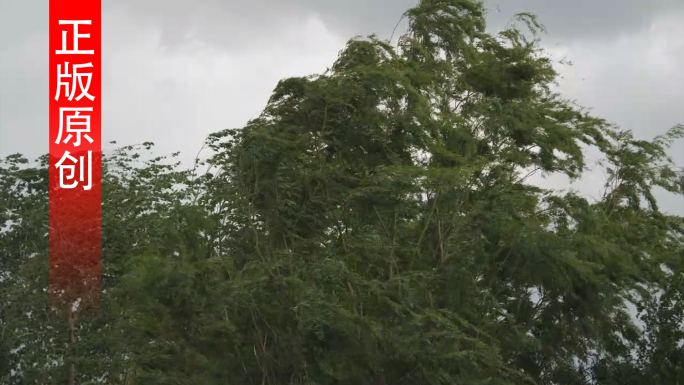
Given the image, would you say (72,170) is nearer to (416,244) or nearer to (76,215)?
(76,215)

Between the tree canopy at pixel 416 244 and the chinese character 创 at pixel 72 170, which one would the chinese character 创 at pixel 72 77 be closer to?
the tree canopy at pixel 416 244

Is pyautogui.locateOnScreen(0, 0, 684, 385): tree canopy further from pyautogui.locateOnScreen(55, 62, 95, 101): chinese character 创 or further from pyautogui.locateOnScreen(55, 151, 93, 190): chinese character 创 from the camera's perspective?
pyautogui.locateOnScreen(55, 151, 93, 190): chinese character 创

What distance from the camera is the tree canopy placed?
14766 millimetres

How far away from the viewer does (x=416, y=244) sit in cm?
1633

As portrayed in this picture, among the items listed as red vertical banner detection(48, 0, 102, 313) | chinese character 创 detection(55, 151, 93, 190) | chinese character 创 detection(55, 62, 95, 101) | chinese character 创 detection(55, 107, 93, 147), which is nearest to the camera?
chinese character 创 detection(55, 62, 95, 101)

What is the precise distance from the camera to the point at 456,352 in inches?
561

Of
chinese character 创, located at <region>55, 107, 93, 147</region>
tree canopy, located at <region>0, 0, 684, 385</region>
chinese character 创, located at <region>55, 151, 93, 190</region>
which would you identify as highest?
chinese character 创, located at <region>55, 151, 93, 190</region>

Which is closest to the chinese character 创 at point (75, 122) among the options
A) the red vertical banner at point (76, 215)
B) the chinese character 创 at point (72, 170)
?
the red vertical banner at point (76, 215)

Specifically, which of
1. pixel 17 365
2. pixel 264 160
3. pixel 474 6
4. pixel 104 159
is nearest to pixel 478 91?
pixel 474 6

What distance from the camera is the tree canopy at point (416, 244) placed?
1477 centimetres

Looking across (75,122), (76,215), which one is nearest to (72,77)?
(75,122)

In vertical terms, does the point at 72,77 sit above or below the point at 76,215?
above

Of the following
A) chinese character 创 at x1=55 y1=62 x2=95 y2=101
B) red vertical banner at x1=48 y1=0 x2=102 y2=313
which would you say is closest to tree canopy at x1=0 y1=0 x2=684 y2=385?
chinese character 创 at x1=55 y1=62 x2=95 y2=101

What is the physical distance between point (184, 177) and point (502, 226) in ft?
31.2
